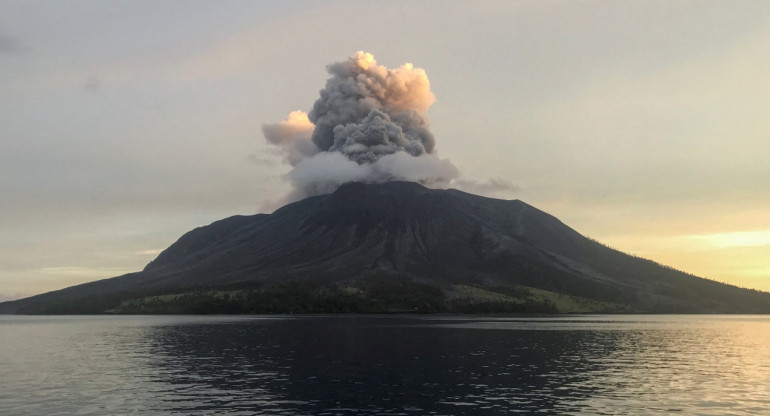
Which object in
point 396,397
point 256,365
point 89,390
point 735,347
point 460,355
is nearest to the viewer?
point 396,397

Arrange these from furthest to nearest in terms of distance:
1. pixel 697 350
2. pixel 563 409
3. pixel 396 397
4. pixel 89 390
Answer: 1. pixel 697 350
2. pixel 89 390
3. pixel 396 397
4. pixel 563 409

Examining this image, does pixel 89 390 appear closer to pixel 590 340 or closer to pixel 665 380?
pixel 665 380

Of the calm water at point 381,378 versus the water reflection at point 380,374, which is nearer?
the calm water at point 381,378

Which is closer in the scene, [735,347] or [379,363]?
[379,363]

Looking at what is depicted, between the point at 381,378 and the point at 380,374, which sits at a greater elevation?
the point at 380,374

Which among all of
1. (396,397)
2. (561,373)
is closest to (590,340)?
(561,373)

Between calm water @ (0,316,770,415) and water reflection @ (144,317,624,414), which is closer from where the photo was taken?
calm water @ (0,316,770,415)

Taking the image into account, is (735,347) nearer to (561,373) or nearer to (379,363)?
(561,373)

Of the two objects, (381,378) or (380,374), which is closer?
(381,378)
